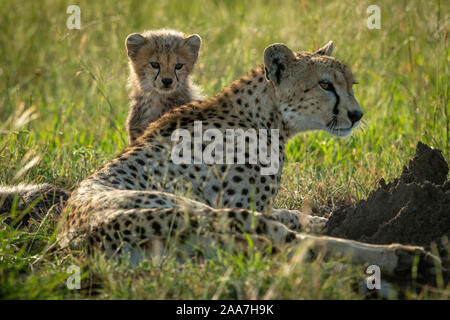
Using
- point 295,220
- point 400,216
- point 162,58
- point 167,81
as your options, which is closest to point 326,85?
point 295,220

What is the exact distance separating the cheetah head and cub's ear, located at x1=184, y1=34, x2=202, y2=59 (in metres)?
1.68

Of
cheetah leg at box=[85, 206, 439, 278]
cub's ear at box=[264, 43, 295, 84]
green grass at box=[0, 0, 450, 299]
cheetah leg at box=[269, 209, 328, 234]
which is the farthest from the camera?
cub's ear at box=[264, 43, 295, 84]

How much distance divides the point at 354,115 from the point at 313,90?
288mm

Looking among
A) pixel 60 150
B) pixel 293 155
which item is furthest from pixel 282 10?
pixel 60 150

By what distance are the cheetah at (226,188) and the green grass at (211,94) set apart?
118 millimetres

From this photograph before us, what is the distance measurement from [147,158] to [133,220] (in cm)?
80

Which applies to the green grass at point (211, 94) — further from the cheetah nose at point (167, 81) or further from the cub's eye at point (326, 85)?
the cub's eye at point (326, 85)

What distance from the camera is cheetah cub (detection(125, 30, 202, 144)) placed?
18.0ft

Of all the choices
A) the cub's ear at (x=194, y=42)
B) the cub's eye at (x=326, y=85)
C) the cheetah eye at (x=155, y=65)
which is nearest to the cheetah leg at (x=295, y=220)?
the cub's eye at (x=326, y=85)

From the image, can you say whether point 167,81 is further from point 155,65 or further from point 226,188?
point 226,188

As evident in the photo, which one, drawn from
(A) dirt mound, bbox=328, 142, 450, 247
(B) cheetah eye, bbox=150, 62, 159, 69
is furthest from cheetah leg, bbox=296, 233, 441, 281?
(B) cheetah eye, bbox=150, 62, 159, 69

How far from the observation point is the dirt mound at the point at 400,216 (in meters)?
3.40

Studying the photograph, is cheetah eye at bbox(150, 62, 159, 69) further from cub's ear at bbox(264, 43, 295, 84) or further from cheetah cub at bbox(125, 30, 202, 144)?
cub's ear at bbox(264, 43, 295, 84)
